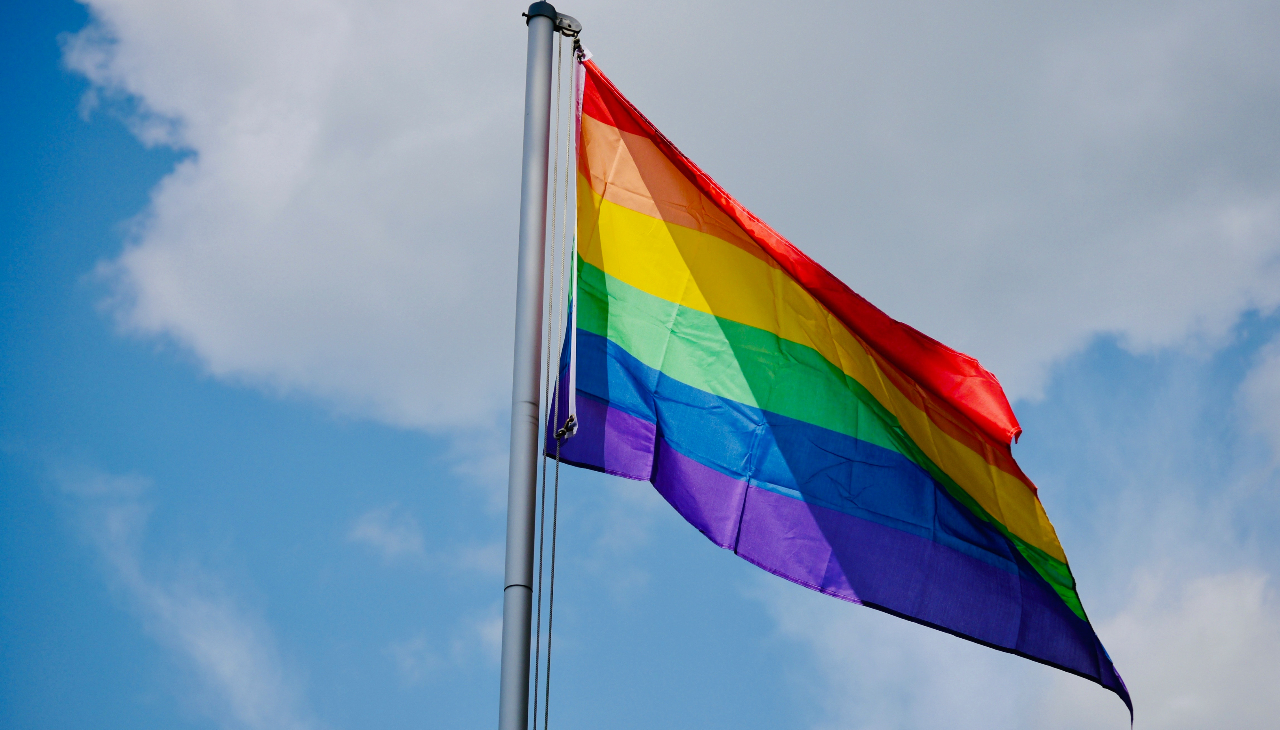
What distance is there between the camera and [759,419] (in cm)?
906

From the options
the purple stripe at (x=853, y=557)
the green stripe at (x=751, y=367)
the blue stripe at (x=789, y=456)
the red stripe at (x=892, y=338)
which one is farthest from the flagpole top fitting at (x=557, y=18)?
the purple stripe at (x=853, y=557)

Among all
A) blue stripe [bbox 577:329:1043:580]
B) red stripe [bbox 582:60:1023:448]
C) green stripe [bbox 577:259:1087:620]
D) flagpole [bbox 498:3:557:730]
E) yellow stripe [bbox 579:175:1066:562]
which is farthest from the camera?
red stripe [bbox 582:60:1023:448]

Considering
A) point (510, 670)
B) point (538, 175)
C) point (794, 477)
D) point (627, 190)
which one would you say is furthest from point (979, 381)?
point (510, 670)

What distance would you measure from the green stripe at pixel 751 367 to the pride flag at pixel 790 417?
13 mm

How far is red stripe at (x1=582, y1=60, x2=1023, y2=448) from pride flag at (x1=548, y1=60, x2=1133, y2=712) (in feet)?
0.05

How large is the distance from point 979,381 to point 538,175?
15.0ft

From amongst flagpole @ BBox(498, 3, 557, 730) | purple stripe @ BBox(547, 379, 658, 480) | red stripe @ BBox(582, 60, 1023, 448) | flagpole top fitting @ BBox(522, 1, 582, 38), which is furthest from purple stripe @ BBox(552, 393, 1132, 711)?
flagpole top fitting @ BBox(522, 1, 582, 38)

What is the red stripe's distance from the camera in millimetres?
9492

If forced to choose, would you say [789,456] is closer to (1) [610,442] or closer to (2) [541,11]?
(1) [610,442]

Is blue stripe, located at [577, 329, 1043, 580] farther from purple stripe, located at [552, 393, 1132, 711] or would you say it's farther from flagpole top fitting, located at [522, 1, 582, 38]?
flagpole top fitting, located at [522, 1, 582, 38]

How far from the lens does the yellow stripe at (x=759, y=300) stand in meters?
8.88

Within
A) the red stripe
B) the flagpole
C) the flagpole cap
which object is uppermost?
the flagpole cap

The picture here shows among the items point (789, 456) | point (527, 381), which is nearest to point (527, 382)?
point (527, 381)

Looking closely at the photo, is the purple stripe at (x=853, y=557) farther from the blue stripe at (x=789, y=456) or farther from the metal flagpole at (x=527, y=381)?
the metal flagpole at (x=527, y=381)
